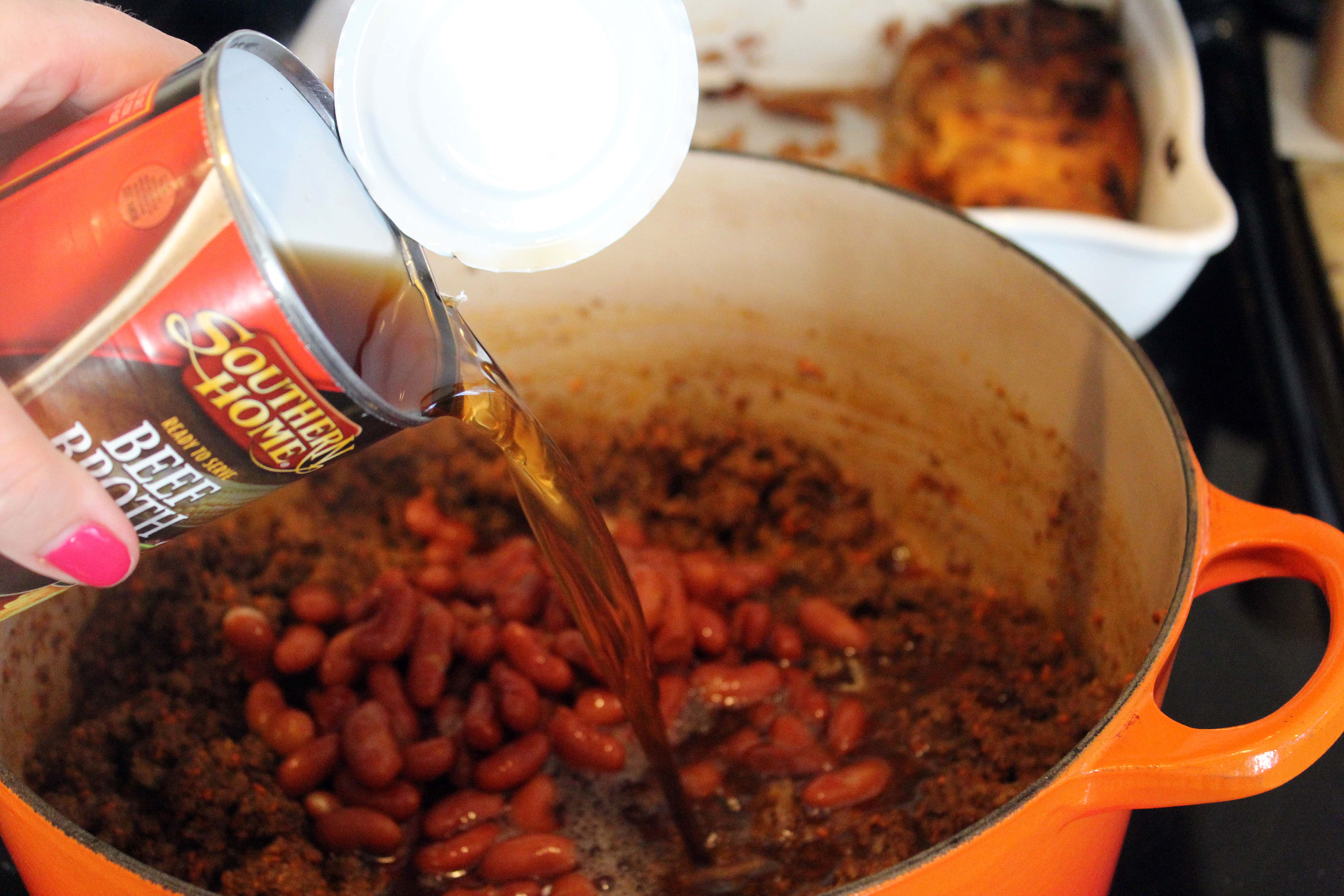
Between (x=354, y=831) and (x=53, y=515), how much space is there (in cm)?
44

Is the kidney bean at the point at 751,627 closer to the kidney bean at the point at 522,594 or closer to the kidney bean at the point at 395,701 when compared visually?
the kidney bean at the point at 522,594

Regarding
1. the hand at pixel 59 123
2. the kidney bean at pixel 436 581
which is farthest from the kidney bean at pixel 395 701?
the hand at pixel 59 123

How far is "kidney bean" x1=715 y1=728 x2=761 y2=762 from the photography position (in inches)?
37.9

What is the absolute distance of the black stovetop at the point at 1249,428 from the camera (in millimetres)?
904

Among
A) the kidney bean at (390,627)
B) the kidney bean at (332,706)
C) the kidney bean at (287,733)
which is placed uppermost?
the kidney bean at (287,733)

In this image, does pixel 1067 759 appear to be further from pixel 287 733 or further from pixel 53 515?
pixel 287 733

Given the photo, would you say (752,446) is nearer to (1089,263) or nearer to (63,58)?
(1089,263)

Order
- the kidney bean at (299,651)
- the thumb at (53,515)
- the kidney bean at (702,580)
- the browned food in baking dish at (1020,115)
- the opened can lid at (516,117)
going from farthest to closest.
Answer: the browned food in baking dish at (1020,115) < the kidney bean at (702,580) < the kidney bean at (299,651) < the opened can lid at (516,117) < the thumb at (53,515)

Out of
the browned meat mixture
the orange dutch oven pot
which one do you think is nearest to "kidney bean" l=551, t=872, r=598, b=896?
the browned meat mixture

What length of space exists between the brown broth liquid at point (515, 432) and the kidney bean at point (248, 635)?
11.6 inches

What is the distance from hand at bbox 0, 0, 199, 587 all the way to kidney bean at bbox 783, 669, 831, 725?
0.62 metres

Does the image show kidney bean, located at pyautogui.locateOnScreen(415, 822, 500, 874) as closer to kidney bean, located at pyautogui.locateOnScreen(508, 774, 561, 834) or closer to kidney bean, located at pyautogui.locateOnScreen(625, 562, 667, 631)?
kidney bean, located at pyautogui.locateOnScreen(508, 774, 561, 834)

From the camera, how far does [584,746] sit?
95 centimetres

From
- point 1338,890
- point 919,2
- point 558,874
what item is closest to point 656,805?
point 558,874
